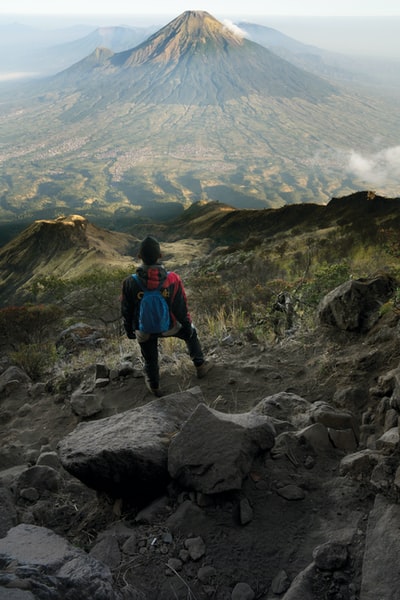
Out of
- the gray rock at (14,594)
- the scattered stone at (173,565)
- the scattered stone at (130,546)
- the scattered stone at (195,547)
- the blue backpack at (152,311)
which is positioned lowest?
the scattered stone at (130,546)

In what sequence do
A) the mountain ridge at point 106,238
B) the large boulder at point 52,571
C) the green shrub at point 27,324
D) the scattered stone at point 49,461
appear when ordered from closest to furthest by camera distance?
the large boulder at point 52,571, the scattered stone at point 49,461, the green shrub at point 27,324, the mountain ridge at point 106,238

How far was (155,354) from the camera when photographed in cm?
609

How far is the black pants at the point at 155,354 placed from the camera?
6005 mm

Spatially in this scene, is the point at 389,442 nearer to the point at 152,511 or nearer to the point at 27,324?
the point at 152,511

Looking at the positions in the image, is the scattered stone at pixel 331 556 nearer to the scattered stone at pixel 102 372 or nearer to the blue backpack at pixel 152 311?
the blue backpack at pixel 152 311

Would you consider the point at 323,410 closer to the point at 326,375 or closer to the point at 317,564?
the point at 326,375

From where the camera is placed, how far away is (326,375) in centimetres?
555

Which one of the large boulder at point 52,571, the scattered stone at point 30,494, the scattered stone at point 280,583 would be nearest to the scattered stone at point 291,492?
the scattered stone at point 280,583

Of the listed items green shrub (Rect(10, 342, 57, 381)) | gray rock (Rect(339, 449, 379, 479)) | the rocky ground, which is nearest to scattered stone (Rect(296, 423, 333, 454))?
the rocky ground

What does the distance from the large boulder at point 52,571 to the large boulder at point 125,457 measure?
2.67ft

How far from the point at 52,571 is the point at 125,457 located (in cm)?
125

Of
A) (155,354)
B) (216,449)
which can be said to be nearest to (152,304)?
(155,354)

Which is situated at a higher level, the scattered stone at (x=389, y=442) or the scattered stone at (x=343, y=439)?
the scattered stone at (x=389, y=442)

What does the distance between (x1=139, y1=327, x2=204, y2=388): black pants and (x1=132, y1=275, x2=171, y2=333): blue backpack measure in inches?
8.6
